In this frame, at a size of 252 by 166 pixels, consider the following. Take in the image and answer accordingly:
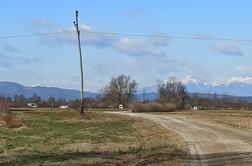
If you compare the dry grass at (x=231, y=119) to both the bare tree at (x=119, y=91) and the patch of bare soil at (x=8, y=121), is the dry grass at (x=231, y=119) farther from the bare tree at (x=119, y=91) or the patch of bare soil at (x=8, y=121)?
the bare tree at (x=119, y=91)

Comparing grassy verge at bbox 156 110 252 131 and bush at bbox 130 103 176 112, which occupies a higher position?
bush at bbox 130 103 176 112

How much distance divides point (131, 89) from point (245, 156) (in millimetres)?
136430

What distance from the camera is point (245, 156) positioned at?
64.3 ft

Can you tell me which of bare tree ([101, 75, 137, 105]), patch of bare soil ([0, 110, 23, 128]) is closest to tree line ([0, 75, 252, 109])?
bare tree ([101, 75, 137, 105])

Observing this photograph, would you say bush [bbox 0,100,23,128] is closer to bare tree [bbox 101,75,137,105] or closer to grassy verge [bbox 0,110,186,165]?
grassy verge [bbox 0,110,186,165]

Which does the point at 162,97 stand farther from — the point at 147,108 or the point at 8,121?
the point at 8,121

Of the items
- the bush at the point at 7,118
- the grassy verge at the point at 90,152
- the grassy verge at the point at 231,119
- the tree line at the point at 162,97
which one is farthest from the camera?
the tree line at the point at 162,97

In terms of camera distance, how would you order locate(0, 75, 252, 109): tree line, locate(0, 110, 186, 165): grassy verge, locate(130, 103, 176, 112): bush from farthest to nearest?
locate(0, 75, 252, 109): tree line, locate(130, 103, 176, 112): bush, locate(0, 110, 186, 165): grassy verge

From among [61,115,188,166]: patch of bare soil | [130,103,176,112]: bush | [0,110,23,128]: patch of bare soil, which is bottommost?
[61,115,188,166]: patch of bare soil

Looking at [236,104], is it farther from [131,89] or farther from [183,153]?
[183,153]

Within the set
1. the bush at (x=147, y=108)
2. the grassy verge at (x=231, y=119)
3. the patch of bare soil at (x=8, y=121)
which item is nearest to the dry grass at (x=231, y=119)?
the grassy verge at (x=231, y=119)

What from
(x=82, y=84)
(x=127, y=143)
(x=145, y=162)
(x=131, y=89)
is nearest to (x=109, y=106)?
(x=131, y=89)

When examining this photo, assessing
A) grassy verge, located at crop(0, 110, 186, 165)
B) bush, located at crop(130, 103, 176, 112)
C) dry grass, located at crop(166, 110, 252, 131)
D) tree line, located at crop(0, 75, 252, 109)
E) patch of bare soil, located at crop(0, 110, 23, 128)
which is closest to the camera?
grassy verge, located at crop(0, 110, 186, 165)

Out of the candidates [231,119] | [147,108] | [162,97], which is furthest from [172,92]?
[231,119]
